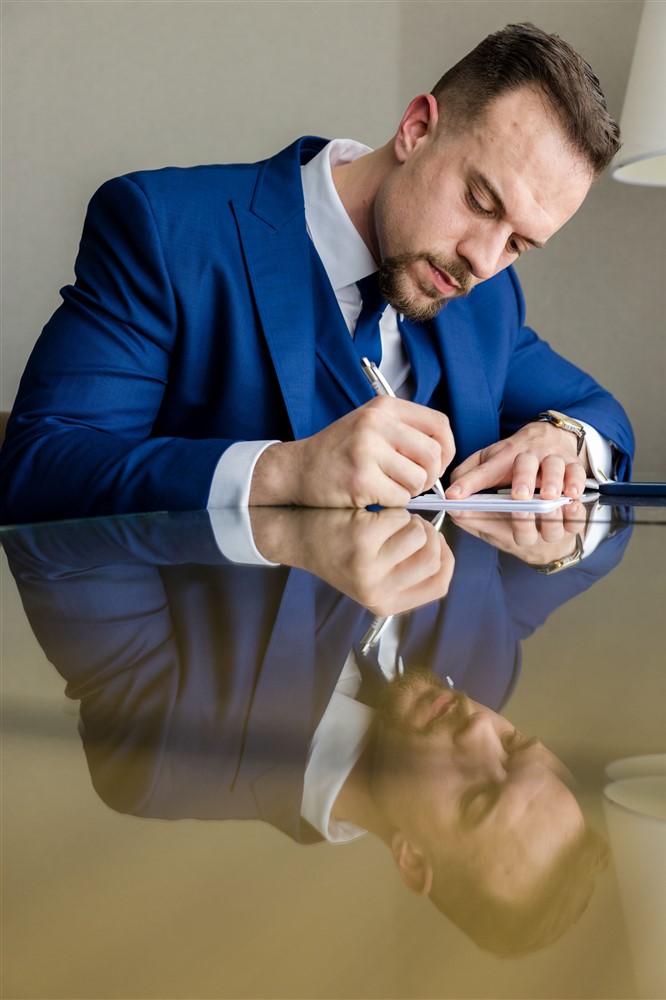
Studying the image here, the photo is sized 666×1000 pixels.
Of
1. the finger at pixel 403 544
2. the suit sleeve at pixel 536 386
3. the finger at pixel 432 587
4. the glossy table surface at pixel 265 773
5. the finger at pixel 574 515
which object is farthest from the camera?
the suit sleeve at pixel 536 386

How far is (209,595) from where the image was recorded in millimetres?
341

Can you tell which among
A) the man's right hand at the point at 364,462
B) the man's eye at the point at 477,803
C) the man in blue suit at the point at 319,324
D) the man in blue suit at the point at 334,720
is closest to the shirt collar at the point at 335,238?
the man in blue suit at the point at 319,324

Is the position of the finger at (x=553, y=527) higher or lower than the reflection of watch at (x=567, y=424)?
higher

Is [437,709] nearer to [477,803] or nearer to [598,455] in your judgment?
[477,803]

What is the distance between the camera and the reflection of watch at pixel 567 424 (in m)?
1.28

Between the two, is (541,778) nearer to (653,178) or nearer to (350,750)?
(350,750)

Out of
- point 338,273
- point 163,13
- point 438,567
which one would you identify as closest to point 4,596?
point 438,567

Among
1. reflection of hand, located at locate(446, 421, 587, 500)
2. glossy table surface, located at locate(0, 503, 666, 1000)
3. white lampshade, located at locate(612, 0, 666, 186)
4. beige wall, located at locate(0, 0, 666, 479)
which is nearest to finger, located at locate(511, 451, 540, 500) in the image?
reflection of hand, located at locate(446, 421, 587, 500)

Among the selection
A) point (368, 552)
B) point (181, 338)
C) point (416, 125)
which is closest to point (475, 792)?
point (368, 552)

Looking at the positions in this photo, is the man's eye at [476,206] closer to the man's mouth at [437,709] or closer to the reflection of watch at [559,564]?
the reflection of watch at [559,564]

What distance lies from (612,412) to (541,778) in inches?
54.8

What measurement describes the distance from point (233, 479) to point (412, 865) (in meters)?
0.76

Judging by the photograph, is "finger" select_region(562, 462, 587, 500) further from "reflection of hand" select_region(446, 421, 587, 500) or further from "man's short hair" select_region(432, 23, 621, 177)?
"man's short hair" select_region(432, 23, 621, 177)

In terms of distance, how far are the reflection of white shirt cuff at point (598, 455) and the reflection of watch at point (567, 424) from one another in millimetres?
14
